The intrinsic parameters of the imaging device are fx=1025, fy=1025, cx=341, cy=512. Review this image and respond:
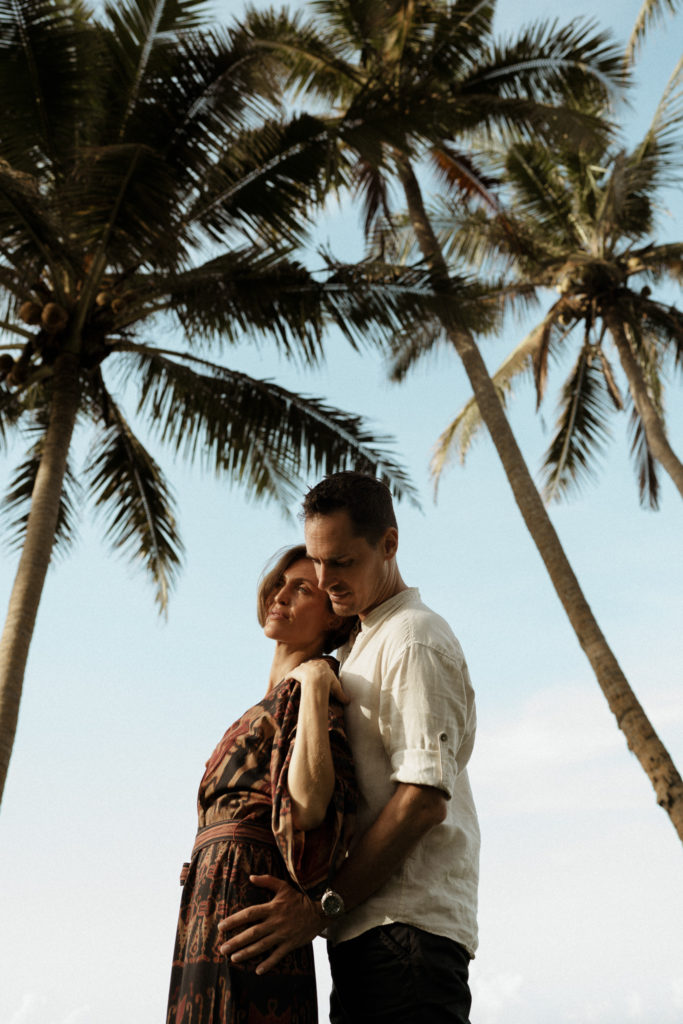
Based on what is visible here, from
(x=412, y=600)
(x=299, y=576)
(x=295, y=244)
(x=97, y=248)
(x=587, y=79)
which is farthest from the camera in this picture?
(x=587, y=79)

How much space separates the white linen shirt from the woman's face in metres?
0.35

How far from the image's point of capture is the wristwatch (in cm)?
223

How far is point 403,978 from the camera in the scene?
7.30 feet

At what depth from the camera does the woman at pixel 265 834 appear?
2232 millimetres

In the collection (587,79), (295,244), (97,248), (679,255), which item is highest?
(679,255)

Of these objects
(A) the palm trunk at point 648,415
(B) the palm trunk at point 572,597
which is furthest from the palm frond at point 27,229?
(A) the palm trunk at point 648,415

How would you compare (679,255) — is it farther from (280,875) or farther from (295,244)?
(280,875)

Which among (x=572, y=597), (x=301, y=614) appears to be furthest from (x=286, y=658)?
(x=572, y=597)

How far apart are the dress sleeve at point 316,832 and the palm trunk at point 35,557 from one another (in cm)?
457

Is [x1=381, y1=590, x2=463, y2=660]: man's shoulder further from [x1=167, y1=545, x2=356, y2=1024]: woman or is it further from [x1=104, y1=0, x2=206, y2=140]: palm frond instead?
[x1=104, y1=0, x2=206, y2=140]: palm frond

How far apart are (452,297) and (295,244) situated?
1.44 m

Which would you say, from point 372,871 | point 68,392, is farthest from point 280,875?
point 68,392

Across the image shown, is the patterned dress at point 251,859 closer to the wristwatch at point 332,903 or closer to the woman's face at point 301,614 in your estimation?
the wristwatch at point 332,903

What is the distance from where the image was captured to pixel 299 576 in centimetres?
290
